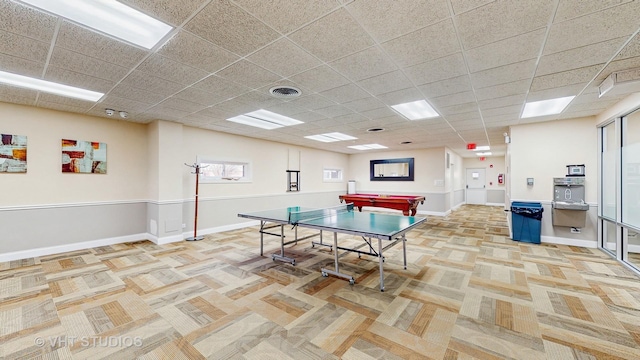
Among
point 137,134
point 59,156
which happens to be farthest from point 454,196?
point 59,156

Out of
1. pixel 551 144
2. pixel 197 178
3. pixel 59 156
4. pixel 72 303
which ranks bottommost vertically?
pixel 72 303

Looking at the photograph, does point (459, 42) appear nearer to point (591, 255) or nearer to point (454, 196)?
point (591, 255)

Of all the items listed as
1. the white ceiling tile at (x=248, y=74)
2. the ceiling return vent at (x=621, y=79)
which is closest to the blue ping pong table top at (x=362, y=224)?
the white ceiling tile at (x=248, y=74)

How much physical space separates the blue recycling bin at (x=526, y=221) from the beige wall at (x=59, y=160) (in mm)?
8367

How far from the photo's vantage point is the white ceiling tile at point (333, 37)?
6.83 feet

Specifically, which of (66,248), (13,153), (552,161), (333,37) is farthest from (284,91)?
(552,161)

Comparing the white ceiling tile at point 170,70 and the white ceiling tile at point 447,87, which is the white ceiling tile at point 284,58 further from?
the white ceiling tile at point 447,87

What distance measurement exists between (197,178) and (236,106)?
2392 mm

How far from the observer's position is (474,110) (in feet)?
15.2

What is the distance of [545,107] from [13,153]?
365 inches

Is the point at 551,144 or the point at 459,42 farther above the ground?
the point at 459,42

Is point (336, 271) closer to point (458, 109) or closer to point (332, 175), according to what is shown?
point (458, 109)

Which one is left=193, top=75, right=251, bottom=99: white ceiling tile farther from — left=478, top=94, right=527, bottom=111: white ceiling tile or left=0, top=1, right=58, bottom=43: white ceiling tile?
left=478, top=94, right=527, bottom=111: white ceiling tile

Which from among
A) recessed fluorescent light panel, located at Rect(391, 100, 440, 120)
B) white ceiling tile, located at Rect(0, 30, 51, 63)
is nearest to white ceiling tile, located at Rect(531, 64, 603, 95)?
recessed fluorescent light panel, located at Rect(391, 100, 440, 120)
